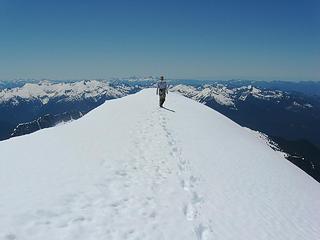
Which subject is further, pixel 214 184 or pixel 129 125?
pixel 129 125

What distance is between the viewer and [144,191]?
13531 millimetres

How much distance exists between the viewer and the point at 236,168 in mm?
19516

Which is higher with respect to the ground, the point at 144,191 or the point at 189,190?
the point at 144,191

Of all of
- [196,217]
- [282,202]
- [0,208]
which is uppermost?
[0,208]

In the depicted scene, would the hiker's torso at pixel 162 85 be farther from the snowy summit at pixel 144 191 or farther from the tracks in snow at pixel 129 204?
the tracks in snow at pixel 129 204

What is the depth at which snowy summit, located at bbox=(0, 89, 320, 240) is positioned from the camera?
10258 mm

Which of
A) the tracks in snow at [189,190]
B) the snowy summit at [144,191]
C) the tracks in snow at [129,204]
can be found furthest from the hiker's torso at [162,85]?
the tracks in snow at [129,204]

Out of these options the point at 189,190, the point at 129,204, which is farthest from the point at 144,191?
the point at 189,190

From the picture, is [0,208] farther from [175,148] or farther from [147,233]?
[175,148]

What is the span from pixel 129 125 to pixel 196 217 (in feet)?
53.0

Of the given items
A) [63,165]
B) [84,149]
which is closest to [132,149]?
[84,149]

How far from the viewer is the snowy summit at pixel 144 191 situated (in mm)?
10258

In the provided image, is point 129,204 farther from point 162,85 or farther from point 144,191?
point 162,85

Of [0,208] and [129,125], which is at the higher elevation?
[0,208]
